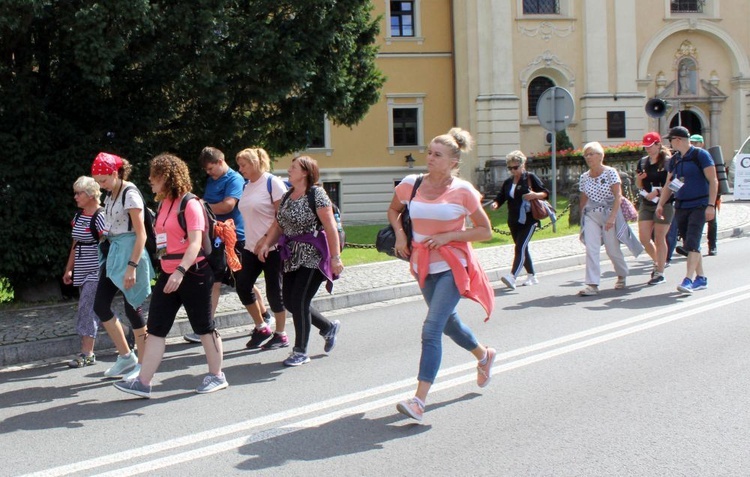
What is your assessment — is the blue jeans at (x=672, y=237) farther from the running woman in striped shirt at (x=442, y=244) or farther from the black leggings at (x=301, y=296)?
the running woman in striped shirt at (x=442, y=244)

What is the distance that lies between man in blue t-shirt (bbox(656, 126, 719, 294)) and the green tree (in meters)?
4.72

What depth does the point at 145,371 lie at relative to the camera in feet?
21.3

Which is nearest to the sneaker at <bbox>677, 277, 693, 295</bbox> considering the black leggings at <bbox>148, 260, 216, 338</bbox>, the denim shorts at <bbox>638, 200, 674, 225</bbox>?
the denim shorts at <bbox>638, 200, 674, 225</bbox>

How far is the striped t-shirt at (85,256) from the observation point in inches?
317

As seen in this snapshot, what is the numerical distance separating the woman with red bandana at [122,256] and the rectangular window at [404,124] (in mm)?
27233

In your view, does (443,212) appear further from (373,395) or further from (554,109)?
(554,109)

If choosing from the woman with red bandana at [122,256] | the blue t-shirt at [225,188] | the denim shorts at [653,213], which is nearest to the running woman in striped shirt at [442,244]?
the woman with red bandana at [122,256]

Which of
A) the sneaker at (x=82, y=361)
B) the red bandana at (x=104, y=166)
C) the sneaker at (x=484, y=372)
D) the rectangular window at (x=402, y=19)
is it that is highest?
the rectangular window at (x=402, y=19)

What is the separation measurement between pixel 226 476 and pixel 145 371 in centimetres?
198

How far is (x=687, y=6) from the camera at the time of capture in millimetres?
34438

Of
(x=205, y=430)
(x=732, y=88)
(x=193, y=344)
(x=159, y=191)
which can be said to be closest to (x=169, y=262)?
(x=159, y=191)

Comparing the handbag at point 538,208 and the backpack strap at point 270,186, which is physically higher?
the backpack strap at point 270,186

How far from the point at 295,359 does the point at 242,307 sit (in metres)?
2.99


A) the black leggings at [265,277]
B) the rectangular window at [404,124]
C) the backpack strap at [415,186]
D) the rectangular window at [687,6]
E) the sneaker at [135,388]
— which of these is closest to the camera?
the backpack strap at [415,186]
